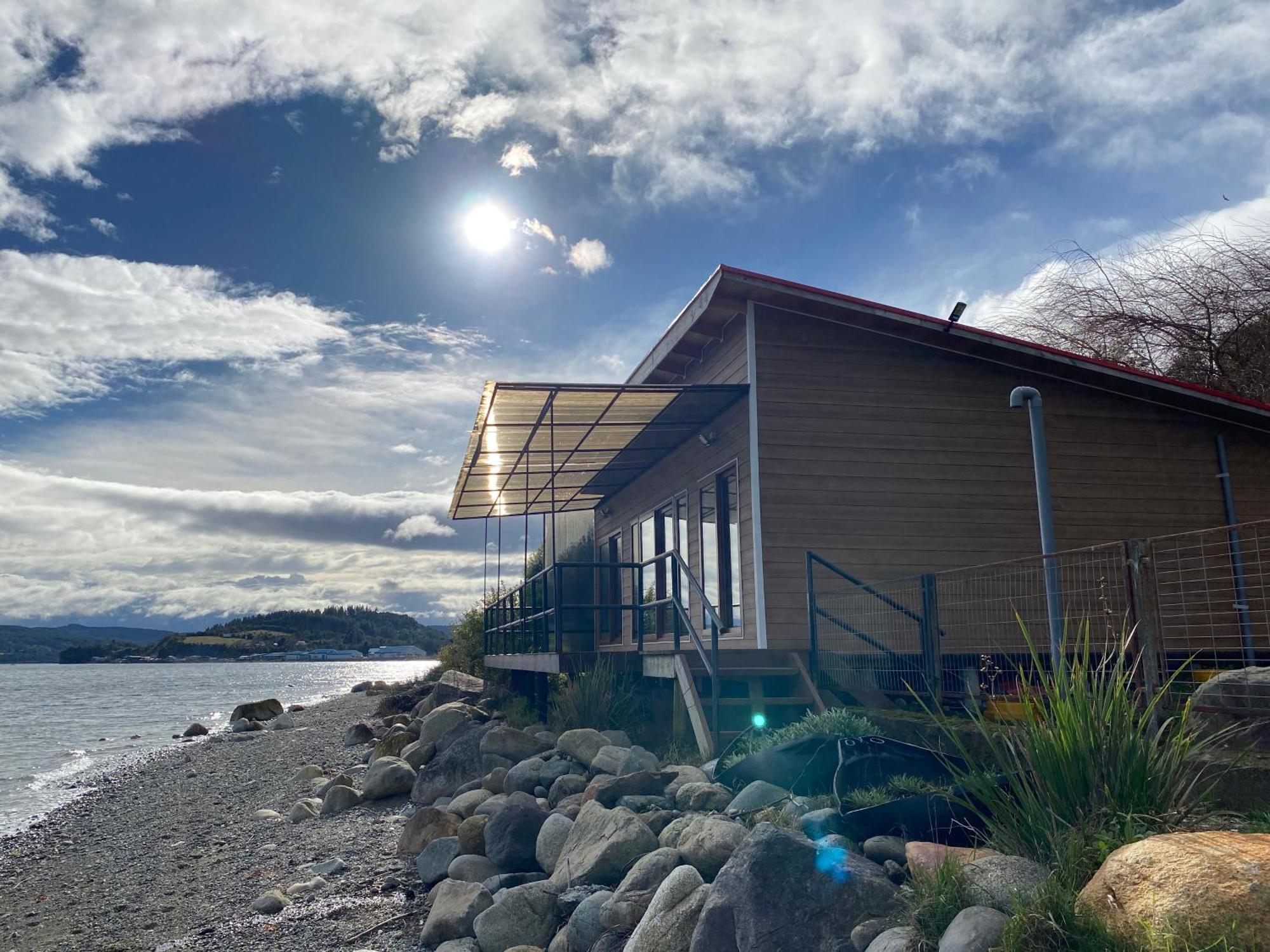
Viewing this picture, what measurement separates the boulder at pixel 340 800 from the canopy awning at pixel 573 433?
442 cm

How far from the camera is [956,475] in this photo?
37.0ft

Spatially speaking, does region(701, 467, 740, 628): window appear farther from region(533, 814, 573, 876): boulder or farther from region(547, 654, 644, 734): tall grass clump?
region(533, 814, 573, 876): boulder

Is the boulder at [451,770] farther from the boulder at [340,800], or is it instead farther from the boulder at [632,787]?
the boulder at [632,787]

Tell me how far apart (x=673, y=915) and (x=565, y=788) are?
394 centimetres

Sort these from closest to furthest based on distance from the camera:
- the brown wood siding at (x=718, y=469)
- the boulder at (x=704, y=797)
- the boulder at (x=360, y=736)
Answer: the boulder at (x=704, y=797) < the brown wood siding at (x=718, y=469) < the boulder at (x=360, y=736)

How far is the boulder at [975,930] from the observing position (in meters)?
3.48

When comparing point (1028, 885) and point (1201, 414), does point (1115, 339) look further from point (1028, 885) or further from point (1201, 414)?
point (1028, 885)

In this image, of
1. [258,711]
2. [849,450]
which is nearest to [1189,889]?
[849,450]

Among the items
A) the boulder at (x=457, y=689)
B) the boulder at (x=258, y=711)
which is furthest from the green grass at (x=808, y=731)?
the boulder at (x=258, y=711)

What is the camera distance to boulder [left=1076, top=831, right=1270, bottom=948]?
302 cm

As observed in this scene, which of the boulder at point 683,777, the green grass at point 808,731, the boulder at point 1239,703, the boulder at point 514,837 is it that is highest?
the boulder at point 1239,703

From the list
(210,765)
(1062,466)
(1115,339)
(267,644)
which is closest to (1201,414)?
(1062,466)

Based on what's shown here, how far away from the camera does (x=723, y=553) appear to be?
482 inches

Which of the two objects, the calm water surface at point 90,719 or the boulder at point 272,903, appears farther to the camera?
the calm water surface at point 90,719
